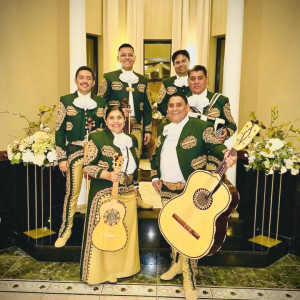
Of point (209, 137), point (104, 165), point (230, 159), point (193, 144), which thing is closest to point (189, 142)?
point (193, 144)

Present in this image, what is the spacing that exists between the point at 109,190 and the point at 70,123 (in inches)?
34.0

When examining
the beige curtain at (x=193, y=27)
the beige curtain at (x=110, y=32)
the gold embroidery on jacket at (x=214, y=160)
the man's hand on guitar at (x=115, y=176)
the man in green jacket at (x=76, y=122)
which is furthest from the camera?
the beige curtain at (x=193, y=27)

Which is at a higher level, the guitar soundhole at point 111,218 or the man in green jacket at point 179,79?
the man in green jacket at point 179,79

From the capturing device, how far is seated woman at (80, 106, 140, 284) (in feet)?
9.87

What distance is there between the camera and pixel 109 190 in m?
3.10

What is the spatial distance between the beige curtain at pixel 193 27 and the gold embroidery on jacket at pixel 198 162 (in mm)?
4297

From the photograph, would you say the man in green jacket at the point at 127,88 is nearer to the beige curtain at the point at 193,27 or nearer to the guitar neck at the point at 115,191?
the guitar neck at the point at 115,191

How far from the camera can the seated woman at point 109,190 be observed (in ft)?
9.87

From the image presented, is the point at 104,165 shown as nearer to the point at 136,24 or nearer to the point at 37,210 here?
the point at 37,210

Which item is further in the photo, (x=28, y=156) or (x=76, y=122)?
(x=28, y=156)

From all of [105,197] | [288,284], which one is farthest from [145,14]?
[288,284]

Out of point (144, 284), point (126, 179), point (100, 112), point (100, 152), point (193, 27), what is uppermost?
point (193, 27)

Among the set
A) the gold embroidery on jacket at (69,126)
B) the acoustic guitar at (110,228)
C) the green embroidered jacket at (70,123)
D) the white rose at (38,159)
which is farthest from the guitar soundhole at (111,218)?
the white rose at (38,159)

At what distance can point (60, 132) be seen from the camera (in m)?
3.55
